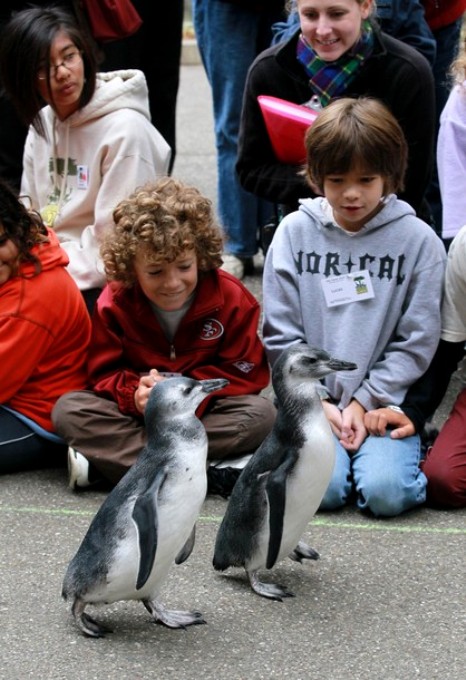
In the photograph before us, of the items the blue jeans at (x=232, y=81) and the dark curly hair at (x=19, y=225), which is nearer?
the dark curly hair at (x=19, y=225)

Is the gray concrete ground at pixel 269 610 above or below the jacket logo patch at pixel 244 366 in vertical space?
below

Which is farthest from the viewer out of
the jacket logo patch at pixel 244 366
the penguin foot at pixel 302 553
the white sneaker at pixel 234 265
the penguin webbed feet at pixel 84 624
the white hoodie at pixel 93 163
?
the white sneaker at pixel 234 265

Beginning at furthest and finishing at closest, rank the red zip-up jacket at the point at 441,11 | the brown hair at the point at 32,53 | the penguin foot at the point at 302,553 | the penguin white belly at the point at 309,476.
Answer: the red zip-up jacket at the point at 441,11, the brown hair at the point at 32,53, the penguin foot at the point at 302,553, the penguin white belly at the point at 309,476

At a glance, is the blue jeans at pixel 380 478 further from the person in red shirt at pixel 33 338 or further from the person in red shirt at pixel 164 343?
the person in red shirt at pixel 33 338

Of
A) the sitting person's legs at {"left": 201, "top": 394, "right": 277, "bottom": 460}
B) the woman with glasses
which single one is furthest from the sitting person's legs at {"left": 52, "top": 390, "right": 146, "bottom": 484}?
the woman with glasses

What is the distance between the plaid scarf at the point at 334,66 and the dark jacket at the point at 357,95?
4 centimetres

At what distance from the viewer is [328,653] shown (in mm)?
3080

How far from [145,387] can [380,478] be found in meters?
0.77

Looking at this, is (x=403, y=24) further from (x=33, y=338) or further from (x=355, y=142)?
(x=33, y=338)

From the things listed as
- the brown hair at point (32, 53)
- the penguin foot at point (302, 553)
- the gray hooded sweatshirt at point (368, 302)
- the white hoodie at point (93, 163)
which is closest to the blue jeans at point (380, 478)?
the gray hooded sweatshirt at point (368, 302)

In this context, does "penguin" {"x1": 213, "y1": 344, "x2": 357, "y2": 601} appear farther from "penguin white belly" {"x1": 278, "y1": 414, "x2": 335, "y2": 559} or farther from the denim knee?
the denim knee

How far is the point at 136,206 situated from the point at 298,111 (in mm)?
772

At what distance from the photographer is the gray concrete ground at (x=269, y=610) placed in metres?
3.02

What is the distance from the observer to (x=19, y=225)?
4.22m
